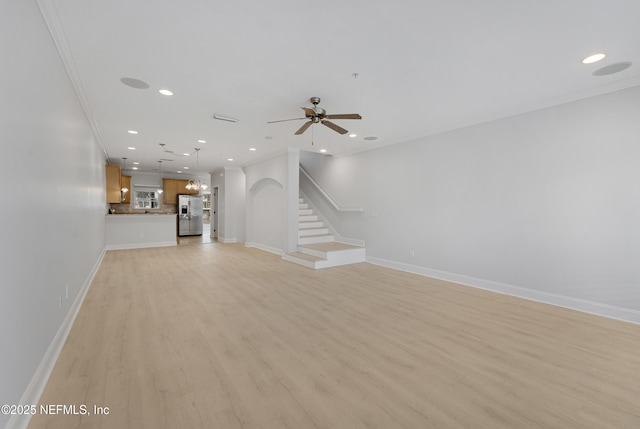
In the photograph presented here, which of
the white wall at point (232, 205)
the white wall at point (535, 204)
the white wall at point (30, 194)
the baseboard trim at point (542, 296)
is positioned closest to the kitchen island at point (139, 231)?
the white wall at point (232, 205)

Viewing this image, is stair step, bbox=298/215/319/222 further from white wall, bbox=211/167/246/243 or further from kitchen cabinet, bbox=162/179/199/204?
kitchen cabinet, bbox=162/179/199/204

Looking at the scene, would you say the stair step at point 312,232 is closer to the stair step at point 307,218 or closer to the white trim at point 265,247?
the stair step at point 307,218

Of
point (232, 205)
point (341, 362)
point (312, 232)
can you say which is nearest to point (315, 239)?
point (312, 232)

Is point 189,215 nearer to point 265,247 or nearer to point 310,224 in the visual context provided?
point 265,247

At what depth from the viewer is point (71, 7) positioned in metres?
2.08

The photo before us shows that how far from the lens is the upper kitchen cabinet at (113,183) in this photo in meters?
8.46

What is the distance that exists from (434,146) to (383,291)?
302cm

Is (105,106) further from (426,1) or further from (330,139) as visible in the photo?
(426,1)

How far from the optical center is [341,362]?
7.83 ft

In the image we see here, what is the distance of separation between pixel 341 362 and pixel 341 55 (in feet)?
9.63

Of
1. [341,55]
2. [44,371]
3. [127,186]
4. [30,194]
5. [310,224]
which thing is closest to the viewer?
[30,194]

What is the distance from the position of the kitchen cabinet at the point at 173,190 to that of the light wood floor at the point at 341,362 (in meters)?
8.23

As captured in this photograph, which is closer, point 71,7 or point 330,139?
point 71,7

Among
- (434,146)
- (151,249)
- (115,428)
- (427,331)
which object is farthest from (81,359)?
(151,249)
